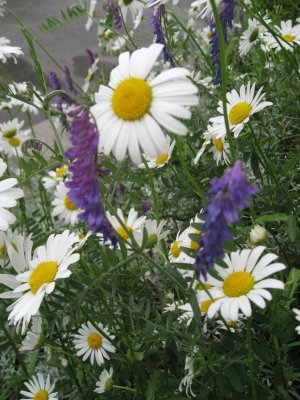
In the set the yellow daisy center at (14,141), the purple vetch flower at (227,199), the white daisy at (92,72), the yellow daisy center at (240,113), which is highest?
the white daisy at (92,72)

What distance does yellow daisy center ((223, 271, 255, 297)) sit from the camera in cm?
93

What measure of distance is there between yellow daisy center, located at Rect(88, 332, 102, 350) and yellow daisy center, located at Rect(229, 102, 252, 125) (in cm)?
62

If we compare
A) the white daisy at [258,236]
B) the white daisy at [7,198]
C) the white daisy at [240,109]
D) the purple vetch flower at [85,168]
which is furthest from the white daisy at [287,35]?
the purple vetch flower at [85,168]

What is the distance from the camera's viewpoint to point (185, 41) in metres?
2.73

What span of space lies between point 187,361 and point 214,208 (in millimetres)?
562

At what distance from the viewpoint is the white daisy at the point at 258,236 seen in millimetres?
1097

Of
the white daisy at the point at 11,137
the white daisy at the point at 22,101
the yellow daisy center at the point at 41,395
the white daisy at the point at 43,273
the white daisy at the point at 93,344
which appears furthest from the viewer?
the white daisy at the point at 11,137

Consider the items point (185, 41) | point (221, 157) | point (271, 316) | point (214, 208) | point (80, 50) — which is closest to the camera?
point (214, 208)

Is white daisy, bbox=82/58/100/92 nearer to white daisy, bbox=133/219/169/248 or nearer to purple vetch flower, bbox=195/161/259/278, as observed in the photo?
white daisy, bbox=133/219/169/248

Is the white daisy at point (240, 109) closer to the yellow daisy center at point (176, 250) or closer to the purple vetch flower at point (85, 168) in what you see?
the yellow daisy center at point (176, 250)

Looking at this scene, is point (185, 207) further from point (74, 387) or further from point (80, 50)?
point (80, 50)

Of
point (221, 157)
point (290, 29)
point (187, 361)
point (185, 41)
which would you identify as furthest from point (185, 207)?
point (185, 41)

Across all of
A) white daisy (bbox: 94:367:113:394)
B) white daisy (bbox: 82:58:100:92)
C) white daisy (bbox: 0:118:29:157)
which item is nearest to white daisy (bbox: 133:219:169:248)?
white daisy (bbox: 94:367:113:394)

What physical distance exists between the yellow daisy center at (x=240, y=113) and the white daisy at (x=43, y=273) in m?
0.50
